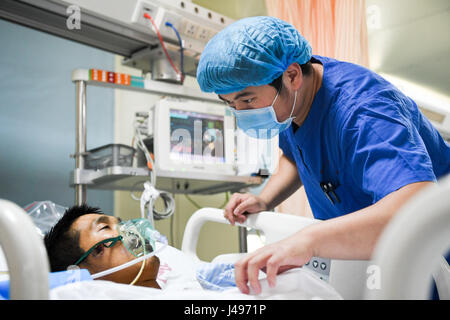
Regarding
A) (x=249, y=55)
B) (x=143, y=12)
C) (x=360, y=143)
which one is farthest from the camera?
(x=143, y=12)

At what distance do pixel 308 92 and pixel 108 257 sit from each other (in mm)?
732

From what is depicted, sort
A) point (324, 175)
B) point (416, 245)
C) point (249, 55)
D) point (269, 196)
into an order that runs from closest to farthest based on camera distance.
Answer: point (416, 245), point (249, 55), point (324, 175), point (269, 196)

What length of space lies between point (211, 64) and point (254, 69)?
0.39 ft

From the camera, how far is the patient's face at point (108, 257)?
1174 millimetres

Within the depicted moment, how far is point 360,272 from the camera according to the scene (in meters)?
0.89

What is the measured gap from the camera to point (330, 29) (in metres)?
2.45

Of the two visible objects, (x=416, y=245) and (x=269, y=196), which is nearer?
(x=416, y=245)

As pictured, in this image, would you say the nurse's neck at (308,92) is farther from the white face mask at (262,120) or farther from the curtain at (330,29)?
the curtain at (330,29)

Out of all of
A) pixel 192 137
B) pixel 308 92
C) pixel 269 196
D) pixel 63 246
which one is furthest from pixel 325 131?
pixel 192 137

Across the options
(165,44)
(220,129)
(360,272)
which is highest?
(165,44)

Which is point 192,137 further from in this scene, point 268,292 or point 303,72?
point 268,292
